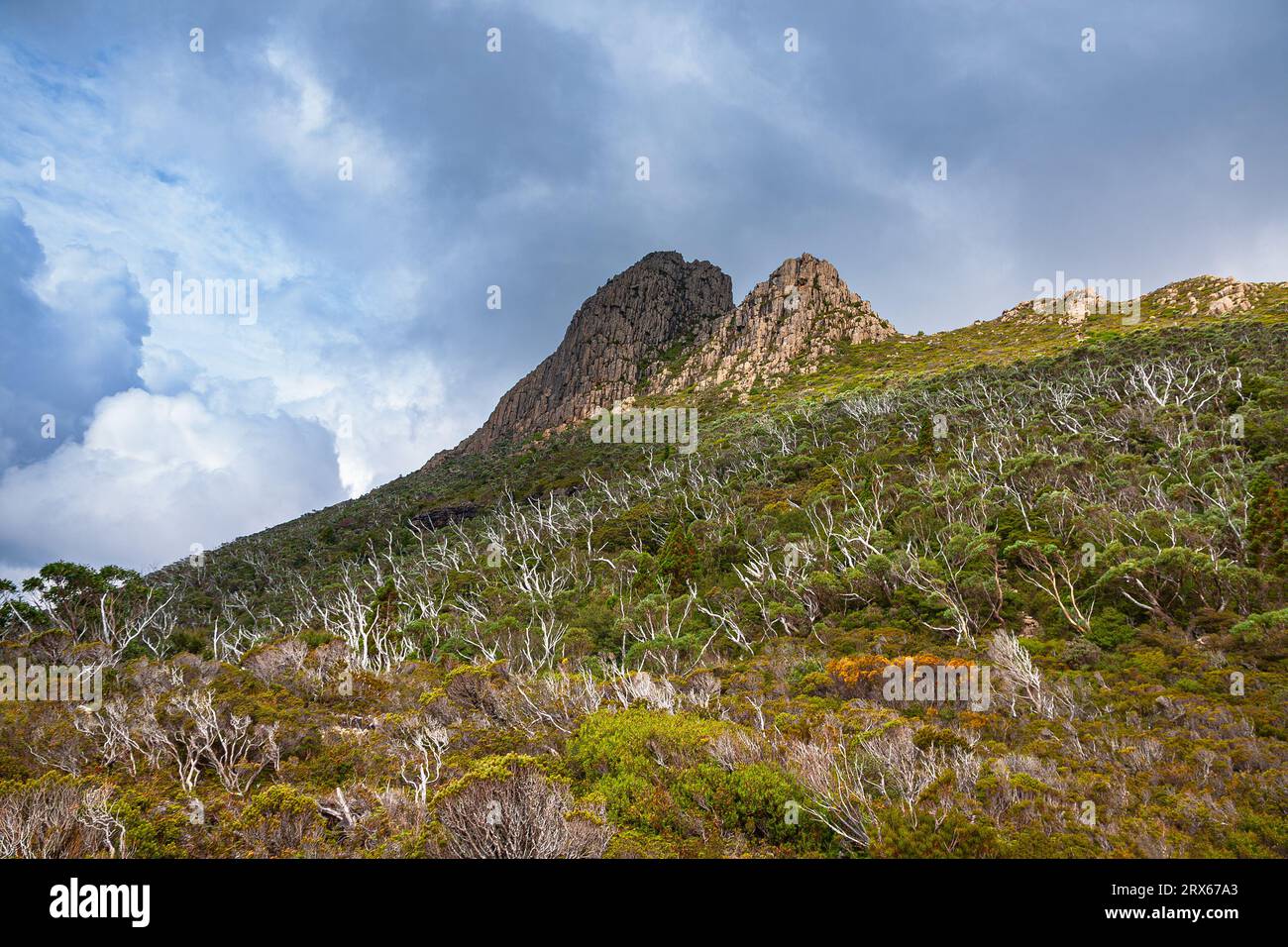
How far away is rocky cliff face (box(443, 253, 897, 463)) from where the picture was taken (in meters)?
110

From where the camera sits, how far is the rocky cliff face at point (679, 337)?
10984 centimetres

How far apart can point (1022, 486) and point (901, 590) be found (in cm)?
1201

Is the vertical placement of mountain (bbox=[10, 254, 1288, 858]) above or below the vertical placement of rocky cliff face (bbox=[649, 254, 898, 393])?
below

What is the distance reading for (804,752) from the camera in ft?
29.6

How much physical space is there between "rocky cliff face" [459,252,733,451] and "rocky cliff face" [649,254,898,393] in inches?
396

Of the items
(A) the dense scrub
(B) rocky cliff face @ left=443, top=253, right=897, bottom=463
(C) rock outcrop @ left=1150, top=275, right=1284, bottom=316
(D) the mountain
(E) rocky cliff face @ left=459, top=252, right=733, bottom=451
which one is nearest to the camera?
(A) the dense scrub

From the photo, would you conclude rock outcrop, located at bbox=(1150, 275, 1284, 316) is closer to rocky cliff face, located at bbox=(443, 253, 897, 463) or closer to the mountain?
the mountain

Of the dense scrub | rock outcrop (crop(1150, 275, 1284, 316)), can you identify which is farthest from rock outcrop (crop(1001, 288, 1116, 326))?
the dense scrub

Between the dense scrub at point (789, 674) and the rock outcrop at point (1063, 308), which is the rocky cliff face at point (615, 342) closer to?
the rock outcrop at point (1063, 308)

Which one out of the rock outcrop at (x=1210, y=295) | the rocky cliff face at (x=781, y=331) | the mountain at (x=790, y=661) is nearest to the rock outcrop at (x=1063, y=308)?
the rock outcrop at (x=1210, y=295)
